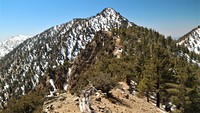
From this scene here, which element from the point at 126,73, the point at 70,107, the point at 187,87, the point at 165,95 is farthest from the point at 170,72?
the point at 70,107

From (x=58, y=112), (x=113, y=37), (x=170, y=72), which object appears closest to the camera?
(x=58, y=112)

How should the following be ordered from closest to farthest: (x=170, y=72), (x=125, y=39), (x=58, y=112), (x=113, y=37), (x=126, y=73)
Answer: (x=58, y=112) → (x=170, y=72) → (x=126, y=73) → (x=125, y=39) → (x=113, y=37)

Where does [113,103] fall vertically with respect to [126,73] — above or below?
below

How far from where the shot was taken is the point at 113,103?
33.0 metres

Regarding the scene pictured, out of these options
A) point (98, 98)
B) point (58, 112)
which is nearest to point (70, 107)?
point (58, 112)

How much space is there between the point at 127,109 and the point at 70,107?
8369mm

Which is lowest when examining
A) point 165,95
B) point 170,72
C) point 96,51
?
point 165,95

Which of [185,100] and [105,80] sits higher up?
[105,80]

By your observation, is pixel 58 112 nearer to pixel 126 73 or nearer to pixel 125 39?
pixel 126 73

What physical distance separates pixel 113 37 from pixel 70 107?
128294 millimetres

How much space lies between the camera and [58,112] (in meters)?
26.9

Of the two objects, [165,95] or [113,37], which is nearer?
[165,95]

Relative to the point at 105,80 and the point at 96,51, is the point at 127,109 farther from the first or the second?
the point at 96,51

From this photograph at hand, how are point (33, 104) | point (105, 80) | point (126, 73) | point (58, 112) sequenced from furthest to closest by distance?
point (126, 73) → point (33, 104) → point (105, 80) → point (58, 112)
